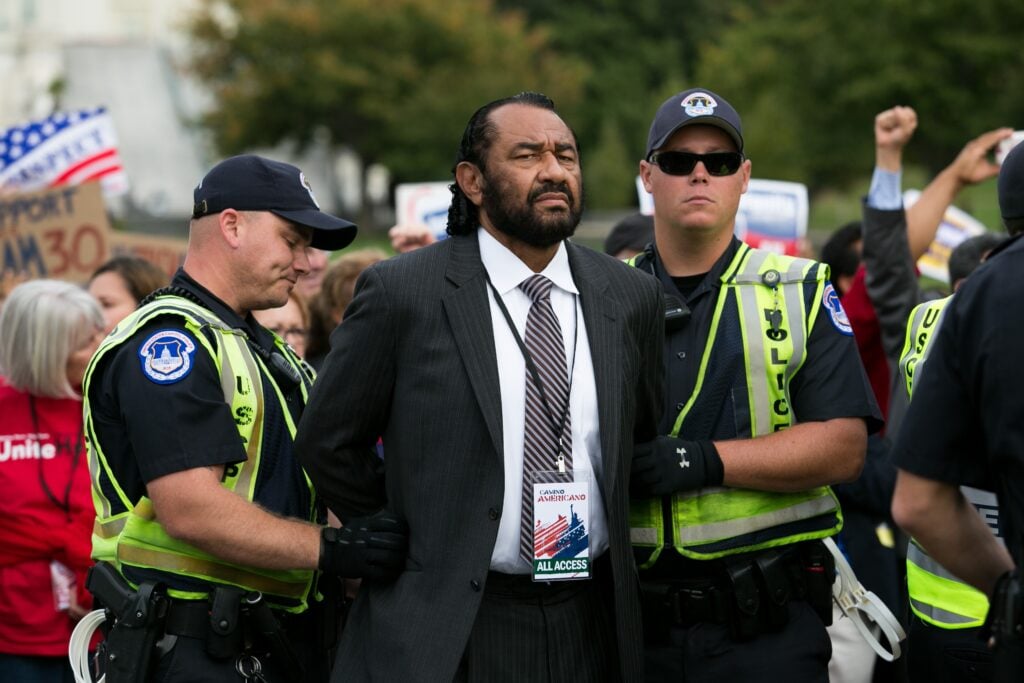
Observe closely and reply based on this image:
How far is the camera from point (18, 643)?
200 inches

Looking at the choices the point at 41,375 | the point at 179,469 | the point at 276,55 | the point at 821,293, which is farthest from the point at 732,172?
the point at 276,55

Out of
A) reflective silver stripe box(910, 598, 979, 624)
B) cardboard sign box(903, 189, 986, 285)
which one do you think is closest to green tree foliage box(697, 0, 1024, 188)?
cardboard sign box(903, 189, 986, 285)

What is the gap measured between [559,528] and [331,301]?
112 inches

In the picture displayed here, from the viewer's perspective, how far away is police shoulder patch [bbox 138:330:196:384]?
3.69m

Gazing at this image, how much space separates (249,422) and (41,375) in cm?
155

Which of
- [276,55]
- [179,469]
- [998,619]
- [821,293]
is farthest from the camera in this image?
[276,55]

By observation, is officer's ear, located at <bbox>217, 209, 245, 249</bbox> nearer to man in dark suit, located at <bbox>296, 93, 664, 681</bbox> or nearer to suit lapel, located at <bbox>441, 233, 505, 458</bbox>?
man in dark suit, located at <bbox>296, 93, 664, 681</bbox>

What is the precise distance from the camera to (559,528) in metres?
3.56

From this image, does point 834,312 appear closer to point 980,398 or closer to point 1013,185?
point 1013,185

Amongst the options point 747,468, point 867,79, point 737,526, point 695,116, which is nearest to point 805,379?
point 747,468

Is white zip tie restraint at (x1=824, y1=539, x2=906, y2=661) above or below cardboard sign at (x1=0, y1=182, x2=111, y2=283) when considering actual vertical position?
below

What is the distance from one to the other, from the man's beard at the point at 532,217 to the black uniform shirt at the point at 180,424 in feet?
2.63

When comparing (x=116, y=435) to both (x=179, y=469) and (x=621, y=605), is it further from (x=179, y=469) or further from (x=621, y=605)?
(x=621, y=605)

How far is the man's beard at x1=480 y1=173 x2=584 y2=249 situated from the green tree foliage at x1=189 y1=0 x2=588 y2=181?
41450 millimetres
